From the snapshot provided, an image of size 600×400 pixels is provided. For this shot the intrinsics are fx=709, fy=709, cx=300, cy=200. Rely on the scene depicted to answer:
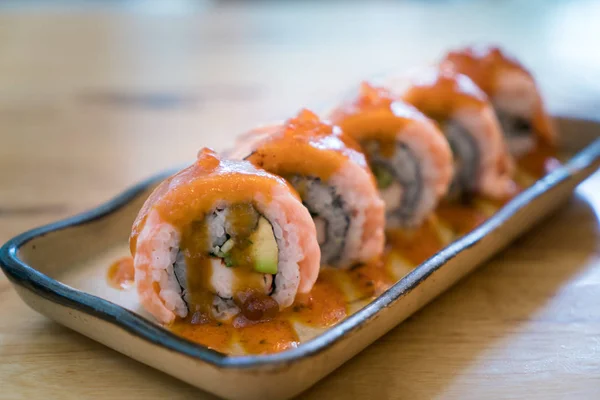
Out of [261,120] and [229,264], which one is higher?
[229,264]

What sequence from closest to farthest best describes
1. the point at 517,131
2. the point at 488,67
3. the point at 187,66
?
the point at 488,67 < the point at 517,131 < the point at 187,66

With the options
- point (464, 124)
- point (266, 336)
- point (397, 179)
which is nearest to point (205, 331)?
point (266, 336)

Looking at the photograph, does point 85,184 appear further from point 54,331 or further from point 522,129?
point 522,129

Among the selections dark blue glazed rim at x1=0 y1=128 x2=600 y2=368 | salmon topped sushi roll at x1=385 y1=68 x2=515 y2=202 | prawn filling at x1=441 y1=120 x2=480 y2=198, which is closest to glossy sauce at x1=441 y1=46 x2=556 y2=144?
salmon topped sushi roll at x1=385 y1=68 x2=515 y2=202

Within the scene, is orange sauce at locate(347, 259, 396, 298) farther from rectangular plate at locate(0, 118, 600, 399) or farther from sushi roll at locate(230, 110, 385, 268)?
rectangular plate at locate(0, 118, 600, 399)

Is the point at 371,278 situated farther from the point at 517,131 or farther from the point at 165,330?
the point at 517,131
